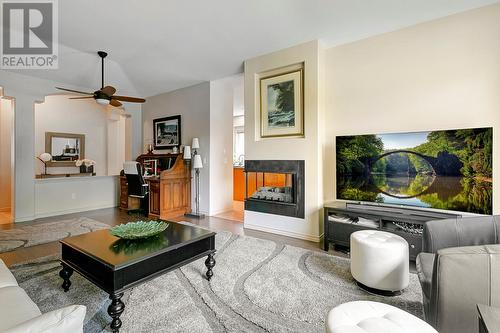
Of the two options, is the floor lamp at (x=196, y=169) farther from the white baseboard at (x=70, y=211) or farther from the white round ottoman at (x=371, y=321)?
the white round ottoman at (x=371, y=321)

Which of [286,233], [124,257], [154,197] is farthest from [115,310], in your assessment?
[154,197]

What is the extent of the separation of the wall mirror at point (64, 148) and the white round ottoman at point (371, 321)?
7.22 m

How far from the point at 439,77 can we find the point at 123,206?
6294mm

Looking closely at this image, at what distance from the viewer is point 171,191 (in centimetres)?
489

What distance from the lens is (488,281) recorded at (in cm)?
117

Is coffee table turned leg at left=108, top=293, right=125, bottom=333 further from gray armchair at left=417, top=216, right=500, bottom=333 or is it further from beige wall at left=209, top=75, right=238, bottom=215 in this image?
beige wall at left=209, top=75, right=238, bottom=215

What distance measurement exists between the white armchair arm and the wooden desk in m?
4.02

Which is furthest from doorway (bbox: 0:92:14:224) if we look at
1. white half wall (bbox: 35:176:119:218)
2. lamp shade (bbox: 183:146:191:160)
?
lamp shade (bbox: 183:146:191:160)

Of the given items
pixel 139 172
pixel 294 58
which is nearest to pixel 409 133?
pixel 294 58

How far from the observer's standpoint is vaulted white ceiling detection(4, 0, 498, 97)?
9.11 feet

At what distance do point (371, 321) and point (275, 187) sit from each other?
9.39 ft

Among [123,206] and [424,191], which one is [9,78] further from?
[424,191]

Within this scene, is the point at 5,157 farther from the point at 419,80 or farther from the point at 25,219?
the point at 419,80

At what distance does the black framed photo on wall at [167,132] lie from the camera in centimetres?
556
